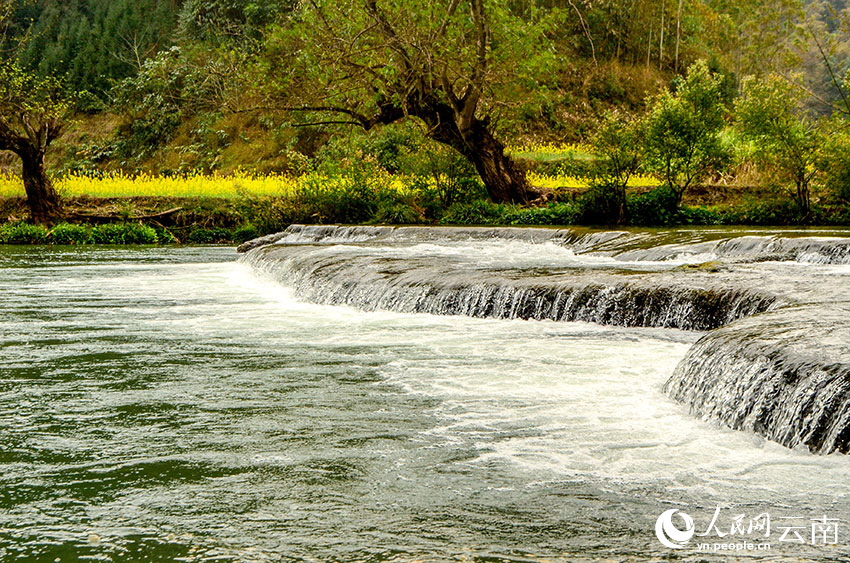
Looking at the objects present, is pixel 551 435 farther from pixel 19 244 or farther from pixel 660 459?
pixel 19 244

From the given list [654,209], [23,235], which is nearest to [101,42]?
[23,235]

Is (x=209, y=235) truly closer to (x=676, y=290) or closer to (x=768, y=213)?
(x=768, y=213)

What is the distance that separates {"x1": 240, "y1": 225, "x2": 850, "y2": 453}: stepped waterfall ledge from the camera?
445cm

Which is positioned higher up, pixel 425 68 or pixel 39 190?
pixel 425 68

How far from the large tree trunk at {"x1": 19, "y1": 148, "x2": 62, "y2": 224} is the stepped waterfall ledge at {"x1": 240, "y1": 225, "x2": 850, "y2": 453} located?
7.07 meters

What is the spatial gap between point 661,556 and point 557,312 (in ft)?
17.4

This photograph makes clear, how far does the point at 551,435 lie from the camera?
4.43 m

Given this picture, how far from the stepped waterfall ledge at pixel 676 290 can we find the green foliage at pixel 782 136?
12.5 feet

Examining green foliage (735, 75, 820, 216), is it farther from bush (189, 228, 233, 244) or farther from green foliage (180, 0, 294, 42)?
green foliage (180, 0, 294, 42)

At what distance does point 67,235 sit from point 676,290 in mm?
16985

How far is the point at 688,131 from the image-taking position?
57.3ft

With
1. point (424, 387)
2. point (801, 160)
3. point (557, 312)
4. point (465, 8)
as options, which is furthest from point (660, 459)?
point (465, 8)

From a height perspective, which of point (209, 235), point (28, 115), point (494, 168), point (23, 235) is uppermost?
point (28, 115)

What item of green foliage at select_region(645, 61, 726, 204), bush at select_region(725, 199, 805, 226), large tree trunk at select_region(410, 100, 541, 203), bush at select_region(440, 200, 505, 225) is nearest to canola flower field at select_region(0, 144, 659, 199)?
bush at select_region(440, 200, 505, 225)
